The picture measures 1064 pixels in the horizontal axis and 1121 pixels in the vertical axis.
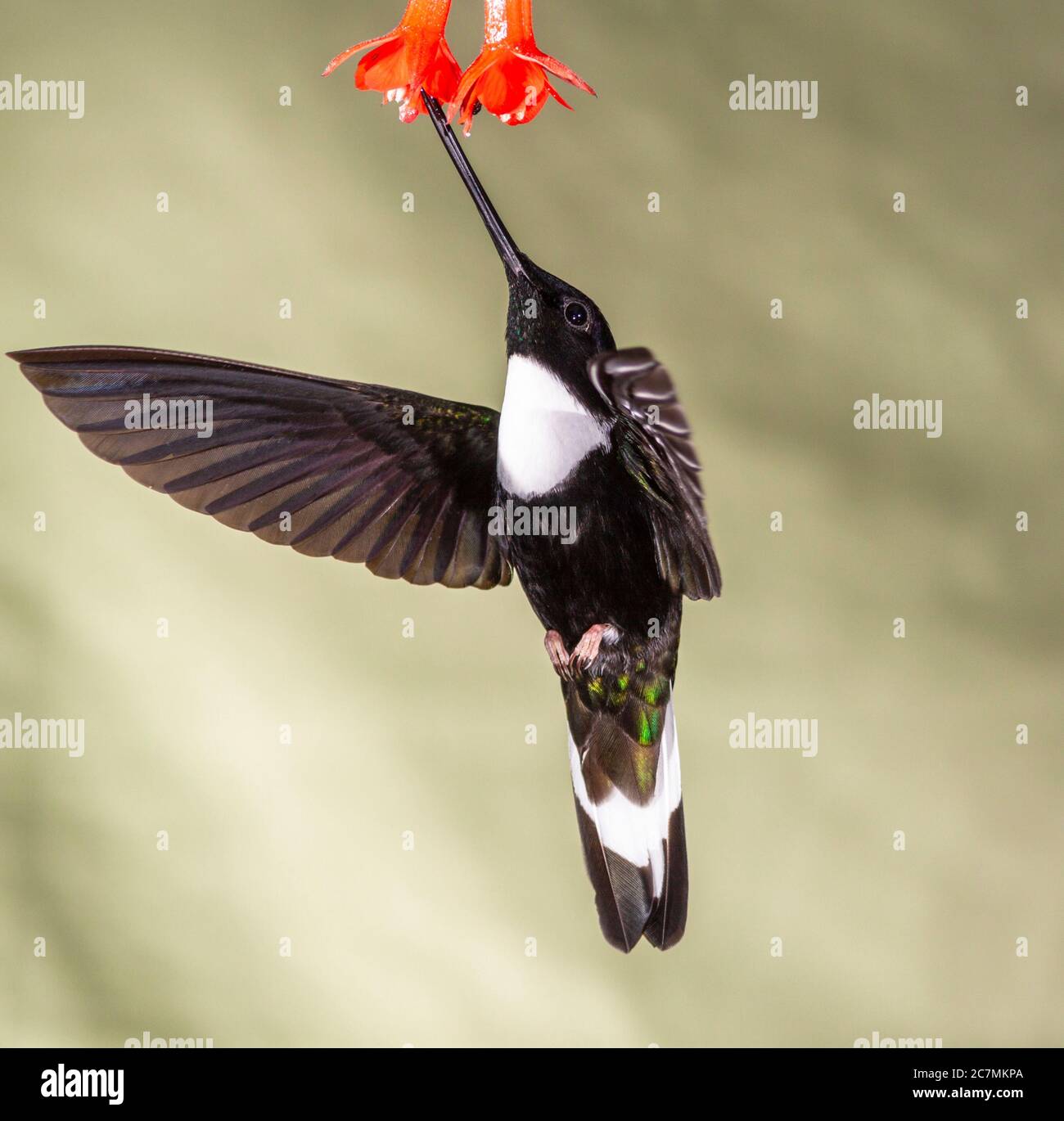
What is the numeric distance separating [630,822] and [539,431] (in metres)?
0.18

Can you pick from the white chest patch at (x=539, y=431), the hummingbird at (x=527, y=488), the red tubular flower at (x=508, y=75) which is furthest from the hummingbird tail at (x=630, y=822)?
the red tubular flower at (x=508, y=75)

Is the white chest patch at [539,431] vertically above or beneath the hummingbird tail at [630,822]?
above

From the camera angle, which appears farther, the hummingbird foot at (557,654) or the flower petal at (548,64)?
the hummingbird foot at (557,654)

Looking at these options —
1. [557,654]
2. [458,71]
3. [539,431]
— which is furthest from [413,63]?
[557,654]

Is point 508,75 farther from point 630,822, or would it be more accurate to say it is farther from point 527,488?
point 630,822

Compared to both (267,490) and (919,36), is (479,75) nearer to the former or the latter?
(267,490)

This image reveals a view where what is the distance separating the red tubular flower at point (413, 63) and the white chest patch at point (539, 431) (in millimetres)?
98

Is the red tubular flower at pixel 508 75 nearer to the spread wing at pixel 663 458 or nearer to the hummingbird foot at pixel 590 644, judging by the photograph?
the spread wing at pixel 663 458

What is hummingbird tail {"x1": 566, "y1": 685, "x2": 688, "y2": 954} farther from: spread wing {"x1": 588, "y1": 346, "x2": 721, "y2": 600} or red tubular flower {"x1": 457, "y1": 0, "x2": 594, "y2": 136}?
red tubular flower {"x1": 457, "y1": 0, "x2": 594, "y2": 136}

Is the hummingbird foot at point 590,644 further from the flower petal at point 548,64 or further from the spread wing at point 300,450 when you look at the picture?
the flower petal at point 548,64

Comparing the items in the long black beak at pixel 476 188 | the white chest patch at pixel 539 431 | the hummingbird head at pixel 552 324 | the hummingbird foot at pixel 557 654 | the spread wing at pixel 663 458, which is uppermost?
the long black beak at pixel 476 188

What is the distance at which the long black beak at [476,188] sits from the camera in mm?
382

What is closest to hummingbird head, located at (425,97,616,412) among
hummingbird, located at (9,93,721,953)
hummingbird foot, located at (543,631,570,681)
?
hummingbird, located at (9,93,721,953)

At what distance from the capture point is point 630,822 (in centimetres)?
52
